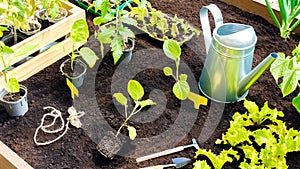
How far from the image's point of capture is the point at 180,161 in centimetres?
138

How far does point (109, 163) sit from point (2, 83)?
488 millimetres

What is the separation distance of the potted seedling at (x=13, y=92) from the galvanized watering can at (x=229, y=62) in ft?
2.06

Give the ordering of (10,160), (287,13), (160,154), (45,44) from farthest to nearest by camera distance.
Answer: (287,13)
(45,44)
(160,154)
(10,160)

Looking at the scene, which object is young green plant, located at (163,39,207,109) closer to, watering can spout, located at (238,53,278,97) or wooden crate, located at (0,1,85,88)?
watering can spout, located at (238,53,278,97)

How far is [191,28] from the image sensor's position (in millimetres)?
1896

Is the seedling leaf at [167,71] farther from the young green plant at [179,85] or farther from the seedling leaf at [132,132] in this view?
the seedling leaf at [132,132]

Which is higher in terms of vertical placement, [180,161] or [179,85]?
[179,85]

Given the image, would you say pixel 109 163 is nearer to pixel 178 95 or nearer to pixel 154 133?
pixel 154 133

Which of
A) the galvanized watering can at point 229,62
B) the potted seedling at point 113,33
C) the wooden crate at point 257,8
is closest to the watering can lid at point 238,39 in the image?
the galvanized watering can at point 229,62

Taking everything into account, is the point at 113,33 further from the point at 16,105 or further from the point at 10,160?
the point at 10,160

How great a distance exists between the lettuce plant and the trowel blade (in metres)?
0.05

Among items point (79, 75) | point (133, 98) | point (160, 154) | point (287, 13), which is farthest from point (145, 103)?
point (287, 13)

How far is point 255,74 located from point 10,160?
0.84m

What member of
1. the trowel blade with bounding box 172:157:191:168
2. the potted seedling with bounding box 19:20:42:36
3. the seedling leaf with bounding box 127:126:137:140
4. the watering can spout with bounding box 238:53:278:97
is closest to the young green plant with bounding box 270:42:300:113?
the watering can spout with bounding box 238:53:278:97
